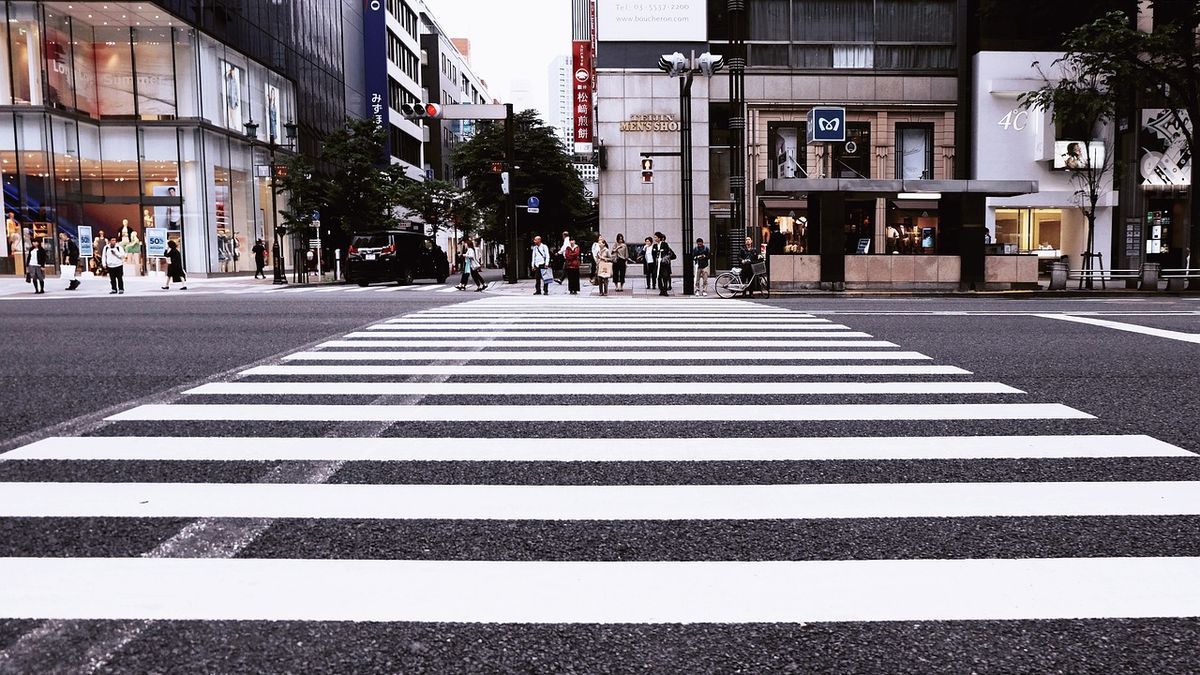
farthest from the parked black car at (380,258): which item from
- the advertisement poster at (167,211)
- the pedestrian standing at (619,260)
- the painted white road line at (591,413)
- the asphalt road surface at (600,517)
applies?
the painted white road line at (591,413)

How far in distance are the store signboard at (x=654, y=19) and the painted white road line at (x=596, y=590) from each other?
3570cm

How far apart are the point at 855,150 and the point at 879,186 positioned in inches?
569

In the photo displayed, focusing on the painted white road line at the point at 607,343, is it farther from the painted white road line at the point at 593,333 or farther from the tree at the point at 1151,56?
the tree at the point at 1151,56

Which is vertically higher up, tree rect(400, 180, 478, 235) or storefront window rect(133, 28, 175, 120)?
storefront window rect(133, 28, 175, 120)

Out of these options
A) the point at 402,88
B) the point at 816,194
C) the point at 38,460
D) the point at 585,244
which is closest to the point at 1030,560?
the point at 38,460

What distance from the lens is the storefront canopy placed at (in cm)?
2253

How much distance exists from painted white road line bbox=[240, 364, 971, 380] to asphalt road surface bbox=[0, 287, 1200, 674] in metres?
0.07

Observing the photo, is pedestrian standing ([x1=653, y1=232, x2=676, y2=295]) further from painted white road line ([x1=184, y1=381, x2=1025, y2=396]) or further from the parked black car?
painted white road line ([x1=184, y1=381, x2=1025, y2=396])

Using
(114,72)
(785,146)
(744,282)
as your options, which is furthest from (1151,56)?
(114,72)

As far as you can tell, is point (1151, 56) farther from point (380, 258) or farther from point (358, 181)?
point (358, 181)

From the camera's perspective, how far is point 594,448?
5.26 meters

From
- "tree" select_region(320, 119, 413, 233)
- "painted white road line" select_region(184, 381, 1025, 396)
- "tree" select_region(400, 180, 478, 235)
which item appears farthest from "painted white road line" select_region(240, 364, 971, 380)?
"tree" select_region(400, 180, 478, 235)

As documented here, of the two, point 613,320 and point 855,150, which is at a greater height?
point 855,150

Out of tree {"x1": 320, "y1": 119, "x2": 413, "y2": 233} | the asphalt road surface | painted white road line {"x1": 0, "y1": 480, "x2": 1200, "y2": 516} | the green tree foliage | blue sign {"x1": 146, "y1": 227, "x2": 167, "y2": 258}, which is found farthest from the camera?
the green tree foliage
